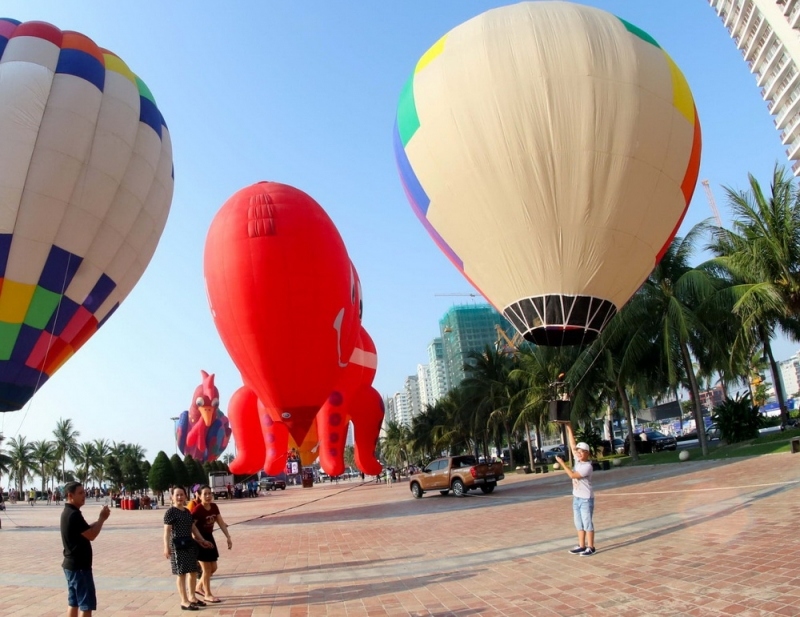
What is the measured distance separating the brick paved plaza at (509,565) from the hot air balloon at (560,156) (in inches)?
161

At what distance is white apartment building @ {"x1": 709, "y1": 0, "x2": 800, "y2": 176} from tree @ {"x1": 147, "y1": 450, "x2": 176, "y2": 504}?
42.3 metres

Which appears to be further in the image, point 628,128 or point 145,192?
point 145,192

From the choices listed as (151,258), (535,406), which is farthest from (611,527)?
(535,406)

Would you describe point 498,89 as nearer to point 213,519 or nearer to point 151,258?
point 213,519

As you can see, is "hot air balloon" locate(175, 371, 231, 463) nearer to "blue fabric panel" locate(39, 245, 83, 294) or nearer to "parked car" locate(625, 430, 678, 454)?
"parked car" locate(625, 430, 678, 454)

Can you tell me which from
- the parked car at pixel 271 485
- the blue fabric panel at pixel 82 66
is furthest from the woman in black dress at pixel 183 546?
the parked car at pixel 271 485

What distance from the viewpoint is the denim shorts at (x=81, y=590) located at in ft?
17.0

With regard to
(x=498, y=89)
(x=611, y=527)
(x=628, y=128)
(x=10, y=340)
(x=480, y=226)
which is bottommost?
(x=611, y=527)

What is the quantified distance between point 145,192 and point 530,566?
581 inches

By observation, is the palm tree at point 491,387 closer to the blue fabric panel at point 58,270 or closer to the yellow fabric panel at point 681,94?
the yellow fabric panel at point 681,94

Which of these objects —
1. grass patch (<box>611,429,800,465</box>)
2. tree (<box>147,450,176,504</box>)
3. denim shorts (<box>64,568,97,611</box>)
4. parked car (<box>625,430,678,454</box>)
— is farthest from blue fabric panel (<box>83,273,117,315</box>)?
parked car (<box>625,430,678,454</box>)

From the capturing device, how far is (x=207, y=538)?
24.5ft

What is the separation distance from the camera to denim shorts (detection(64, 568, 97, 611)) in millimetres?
5188

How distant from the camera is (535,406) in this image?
31.2 m
